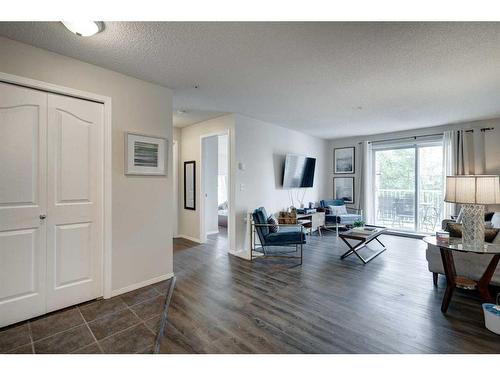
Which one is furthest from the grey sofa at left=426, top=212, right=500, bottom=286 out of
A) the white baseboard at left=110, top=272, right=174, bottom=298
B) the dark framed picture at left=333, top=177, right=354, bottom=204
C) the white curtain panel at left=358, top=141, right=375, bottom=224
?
the dark framed picture at left=333, top=177, right=354, bottom=204

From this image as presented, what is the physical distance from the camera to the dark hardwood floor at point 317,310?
183 centimetres

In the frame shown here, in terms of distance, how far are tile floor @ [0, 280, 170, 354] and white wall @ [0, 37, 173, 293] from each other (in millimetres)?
374

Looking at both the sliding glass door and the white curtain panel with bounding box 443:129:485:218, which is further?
the sliding glass door

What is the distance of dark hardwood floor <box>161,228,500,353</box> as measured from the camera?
1.83 meters

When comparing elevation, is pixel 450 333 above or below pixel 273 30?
below

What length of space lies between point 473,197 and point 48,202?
3.94 meters

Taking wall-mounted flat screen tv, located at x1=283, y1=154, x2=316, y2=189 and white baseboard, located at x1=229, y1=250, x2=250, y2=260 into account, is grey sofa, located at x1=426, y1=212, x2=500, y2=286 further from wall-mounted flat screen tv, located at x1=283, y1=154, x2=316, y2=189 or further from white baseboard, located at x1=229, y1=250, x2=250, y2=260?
wall-mounted flat screen tv, located at x1=283, y1=154, x2=316, y2=189
